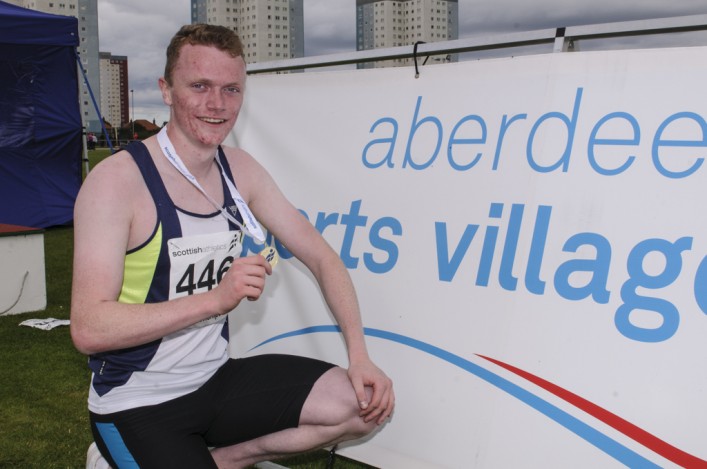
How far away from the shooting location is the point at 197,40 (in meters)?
2.20

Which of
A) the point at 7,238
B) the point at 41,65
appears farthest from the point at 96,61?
the point at 7,238

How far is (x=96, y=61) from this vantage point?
8762 cm

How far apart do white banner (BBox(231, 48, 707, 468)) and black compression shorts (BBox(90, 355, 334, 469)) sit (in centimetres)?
44

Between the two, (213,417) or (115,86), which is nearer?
(213,417)

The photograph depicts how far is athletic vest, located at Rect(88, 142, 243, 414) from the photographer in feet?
6.97

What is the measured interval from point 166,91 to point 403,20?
28.6 feet

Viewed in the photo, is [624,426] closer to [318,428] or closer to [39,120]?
[318,428]

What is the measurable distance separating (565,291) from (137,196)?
133cm

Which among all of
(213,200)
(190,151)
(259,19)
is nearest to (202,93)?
(190,151)

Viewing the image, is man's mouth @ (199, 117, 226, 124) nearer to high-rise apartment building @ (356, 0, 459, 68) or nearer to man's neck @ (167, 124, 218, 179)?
man's neck @ (167, 124, 218, 179)

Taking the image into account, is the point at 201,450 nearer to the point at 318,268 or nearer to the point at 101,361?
the point at 101,361

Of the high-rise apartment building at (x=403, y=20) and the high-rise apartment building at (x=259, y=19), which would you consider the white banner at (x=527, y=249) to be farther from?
the high-rise apartment building at (x=403, y=20)

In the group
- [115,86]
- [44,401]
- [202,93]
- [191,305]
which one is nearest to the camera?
[191,305]

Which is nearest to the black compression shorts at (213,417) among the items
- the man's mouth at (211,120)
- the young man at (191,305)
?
the young man at (191,305)
